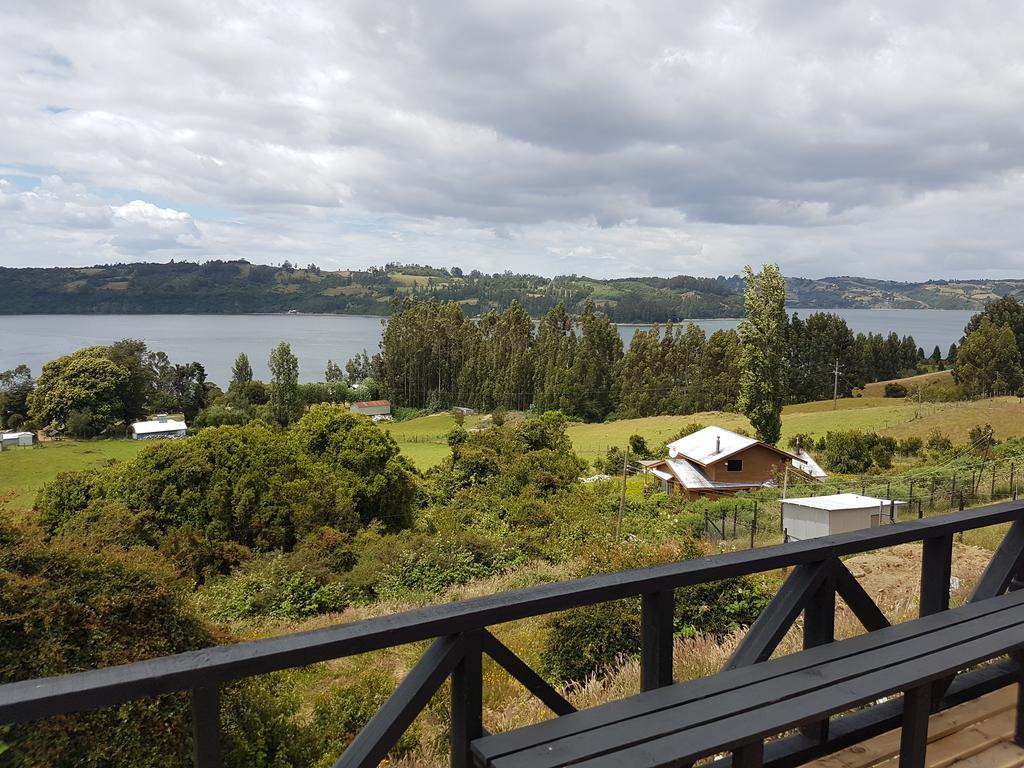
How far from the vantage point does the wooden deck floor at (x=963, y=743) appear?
2229 millimetres

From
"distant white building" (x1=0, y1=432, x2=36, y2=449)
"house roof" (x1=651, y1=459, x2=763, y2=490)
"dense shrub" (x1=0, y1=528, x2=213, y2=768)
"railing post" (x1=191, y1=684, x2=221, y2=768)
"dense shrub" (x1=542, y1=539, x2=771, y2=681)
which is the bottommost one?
"distant white building" (x1=0, y1=432, x2=36, y2=449)

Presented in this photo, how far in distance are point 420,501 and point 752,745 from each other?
24.4 metres

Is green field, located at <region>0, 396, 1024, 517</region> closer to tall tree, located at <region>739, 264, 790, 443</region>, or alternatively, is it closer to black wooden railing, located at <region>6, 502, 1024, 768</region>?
tall tree, located at <region>739, 264, 790, 443</region>

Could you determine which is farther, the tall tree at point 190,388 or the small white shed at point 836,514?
the tall tree at point 190,388

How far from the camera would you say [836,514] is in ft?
53.2

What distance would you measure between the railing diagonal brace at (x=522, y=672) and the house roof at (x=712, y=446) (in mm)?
27832

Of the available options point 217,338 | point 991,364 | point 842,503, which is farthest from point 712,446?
point 217,338

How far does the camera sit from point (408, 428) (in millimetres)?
58688

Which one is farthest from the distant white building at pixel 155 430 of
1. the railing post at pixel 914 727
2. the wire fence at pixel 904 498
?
the railing post at pixel 914 727

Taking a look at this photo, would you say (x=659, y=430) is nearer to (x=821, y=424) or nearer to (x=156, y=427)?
(x=821, y=424)

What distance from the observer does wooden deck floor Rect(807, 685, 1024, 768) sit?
7.31 feet

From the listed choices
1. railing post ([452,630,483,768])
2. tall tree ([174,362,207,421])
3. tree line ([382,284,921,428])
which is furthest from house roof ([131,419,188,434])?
railing post ([452,630,483,768])

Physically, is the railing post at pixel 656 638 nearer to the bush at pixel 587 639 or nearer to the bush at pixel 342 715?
the bush at pixel 342 715

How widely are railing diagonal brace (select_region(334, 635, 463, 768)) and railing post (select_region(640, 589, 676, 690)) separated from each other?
0.56 metres
